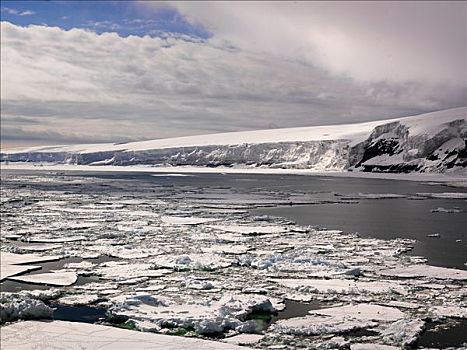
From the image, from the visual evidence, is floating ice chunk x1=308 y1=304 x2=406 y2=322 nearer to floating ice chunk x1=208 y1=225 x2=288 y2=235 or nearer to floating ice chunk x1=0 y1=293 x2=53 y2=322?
floating ice chunk x1=0 y1=293 x2=53 y2=322

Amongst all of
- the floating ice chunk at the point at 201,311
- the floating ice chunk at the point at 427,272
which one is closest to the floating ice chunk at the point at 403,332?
the floating ice chunk at the point at 201,311

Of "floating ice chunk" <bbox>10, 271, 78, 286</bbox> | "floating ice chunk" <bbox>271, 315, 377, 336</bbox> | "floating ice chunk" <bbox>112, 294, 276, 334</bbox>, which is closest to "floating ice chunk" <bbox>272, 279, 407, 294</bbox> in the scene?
"floating ice chunk" <bbox>112, 294, 276, 334</bbox>

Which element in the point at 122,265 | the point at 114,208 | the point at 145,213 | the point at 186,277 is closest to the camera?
the point at 186,277

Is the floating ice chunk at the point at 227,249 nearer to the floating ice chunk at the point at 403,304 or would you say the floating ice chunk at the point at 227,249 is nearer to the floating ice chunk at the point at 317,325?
the floating ice chunk at the point at 403,304

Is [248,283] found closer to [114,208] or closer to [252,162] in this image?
[114,208]

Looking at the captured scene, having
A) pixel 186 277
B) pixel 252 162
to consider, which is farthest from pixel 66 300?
pixel 252 162
